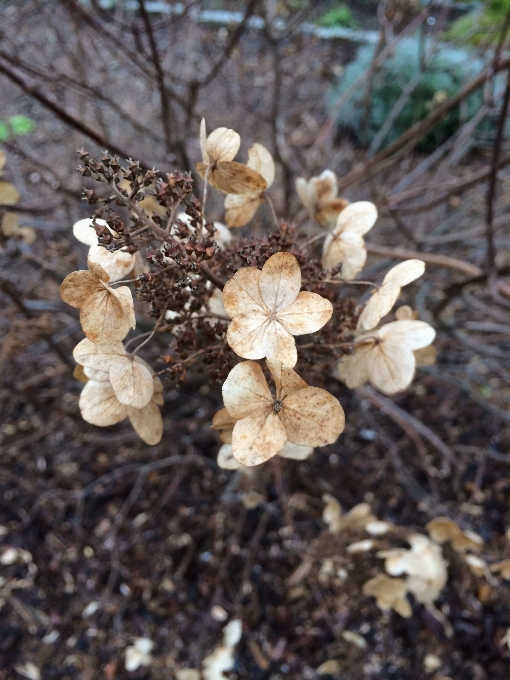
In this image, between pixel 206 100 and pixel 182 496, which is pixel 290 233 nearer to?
pixel 182 496

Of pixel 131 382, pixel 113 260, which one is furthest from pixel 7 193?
pixel 131 382

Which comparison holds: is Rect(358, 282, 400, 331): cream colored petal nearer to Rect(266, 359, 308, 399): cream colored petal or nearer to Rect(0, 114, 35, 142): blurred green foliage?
Rect(266, 359, 308, 399): cream colored petal

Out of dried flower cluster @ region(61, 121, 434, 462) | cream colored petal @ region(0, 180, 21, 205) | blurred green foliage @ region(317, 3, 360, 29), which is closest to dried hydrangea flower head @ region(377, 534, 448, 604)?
dried flower cluster @ region(61, 121, 434, 462)

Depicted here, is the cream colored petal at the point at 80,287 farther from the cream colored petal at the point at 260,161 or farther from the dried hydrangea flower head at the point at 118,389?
the cream colored petal at the point at 260,161

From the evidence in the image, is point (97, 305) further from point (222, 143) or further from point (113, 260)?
point (222, 143)

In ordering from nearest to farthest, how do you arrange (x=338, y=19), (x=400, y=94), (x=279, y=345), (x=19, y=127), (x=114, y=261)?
1. (x=279, y=345)
2. (x=114, y=261)
3. (x=19, y=127)
4. (x=400, y=94)
5. (x=338, y=19)

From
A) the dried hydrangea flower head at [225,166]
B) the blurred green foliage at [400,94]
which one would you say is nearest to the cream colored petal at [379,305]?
the dried hydrangea flower head at [225,166]
